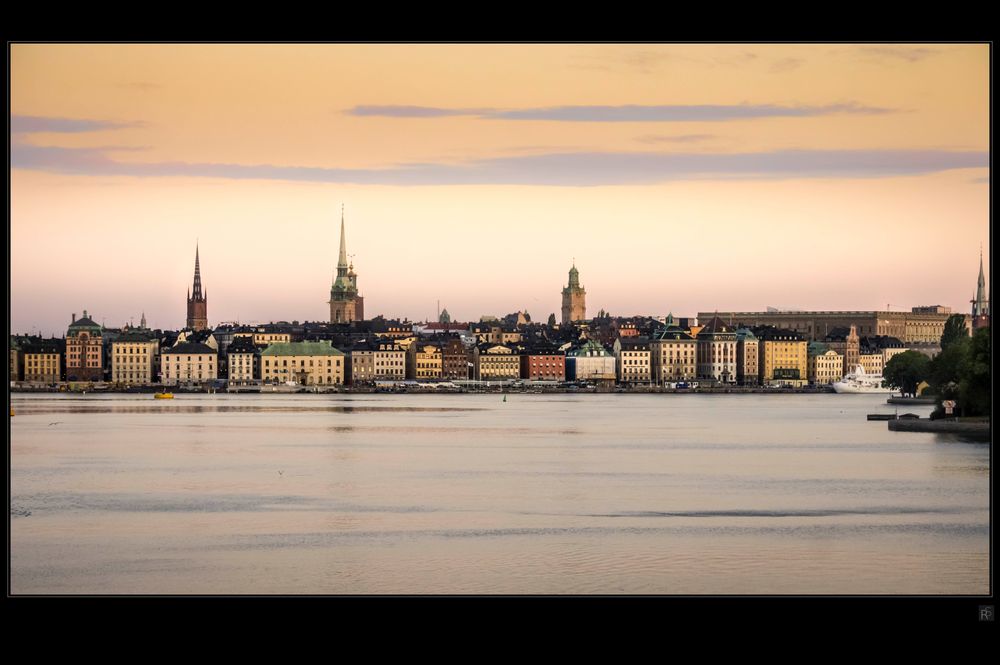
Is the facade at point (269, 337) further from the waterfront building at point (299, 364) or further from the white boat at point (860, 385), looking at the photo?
the white boat at point (860, 385)

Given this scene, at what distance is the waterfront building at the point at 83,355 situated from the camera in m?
65.9

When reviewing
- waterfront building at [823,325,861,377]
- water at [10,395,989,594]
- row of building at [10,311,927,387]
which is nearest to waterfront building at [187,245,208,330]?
row of building at [10,311,927,387]

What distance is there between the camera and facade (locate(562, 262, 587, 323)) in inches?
3538

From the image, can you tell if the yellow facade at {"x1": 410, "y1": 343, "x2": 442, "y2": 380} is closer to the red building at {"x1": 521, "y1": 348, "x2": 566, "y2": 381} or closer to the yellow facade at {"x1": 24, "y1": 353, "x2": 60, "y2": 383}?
the red building at {"x1": 521, "y1": 348, "x2": 566, "y2": 381}

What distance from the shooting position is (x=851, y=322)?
83.2 metres

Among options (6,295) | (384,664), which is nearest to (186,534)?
(384,664)

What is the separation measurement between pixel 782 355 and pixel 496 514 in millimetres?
60585

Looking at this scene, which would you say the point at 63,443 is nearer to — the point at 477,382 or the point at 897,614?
the point at 897,614

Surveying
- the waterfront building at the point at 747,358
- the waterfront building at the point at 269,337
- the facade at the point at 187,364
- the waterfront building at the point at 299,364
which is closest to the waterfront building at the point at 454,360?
the waterfront building at the point at 299,364

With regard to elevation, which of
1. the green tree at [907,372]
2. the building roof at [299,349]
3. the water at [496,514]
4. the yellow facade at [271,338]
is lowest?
the water at [496,514]

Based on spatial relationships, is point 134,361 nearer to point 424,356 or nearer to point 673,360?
point 424,356

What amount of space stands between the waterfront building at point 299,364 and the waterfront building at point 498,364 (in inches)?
233

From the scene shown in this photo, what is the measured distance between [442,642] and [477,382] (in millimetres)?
60650

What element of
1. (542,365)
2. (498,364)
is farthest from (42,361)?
(542,365)
